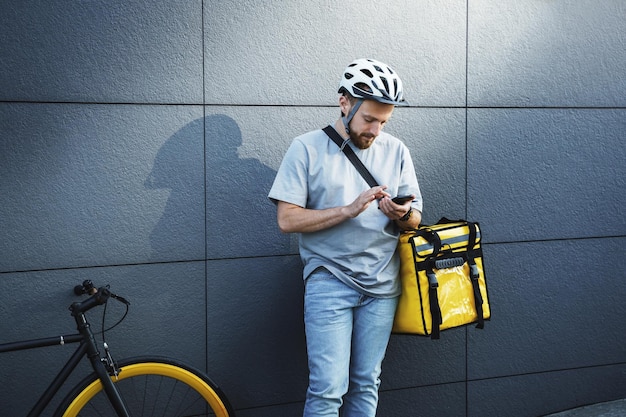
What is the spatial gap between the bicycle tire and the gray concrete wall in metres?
0.18

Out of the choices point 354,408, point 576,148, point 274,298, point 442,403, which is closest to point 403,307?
point 354,408

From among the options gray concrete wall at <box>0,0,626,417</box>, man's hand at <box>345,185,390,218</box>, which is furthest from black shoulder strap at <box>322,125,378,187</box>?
gray concrete wall at <box>0,0,626,417</box>

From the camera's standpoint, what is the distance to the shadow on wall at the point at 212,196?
396 centimetres

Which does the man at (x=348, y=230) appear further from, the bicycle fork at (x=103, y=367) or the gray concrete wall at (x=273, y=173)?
the bicycle fork at (x=103, y=367)

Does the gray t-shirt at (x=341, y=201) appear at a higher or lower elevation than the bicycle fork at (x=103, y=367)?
higher

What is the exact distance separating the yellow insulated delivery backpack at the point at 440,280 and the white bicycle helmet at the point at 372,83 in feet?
2.37

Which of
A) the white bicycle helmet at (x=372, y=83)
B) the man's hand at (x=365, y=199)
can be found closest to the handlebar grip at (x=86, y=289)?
the man's hand at (x=365, y=199)

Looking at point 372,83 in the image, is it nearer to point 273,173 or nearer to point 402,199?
point 402,199

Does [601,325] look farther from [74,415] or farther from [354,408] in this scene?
[74,415]

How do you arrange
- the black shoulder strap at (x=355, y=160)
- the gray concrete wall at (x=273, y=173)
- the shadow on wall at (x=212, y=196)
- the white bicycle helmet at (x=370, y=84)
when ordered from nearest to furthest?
1. the white bicycle helmet at (x=370, y=84)
2. the black shoulder strap at (x=355, y=160)
3. the gray concrete wall at (x=273, y=173)
4. the shadow on wall at (x=212, y=196)

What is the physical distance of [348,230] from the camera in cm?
348

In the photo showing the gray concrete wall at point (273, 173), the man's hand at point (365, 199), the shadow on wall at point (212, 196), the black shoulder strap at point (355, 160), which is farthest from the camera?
the shadow on wall at point (212, 196)

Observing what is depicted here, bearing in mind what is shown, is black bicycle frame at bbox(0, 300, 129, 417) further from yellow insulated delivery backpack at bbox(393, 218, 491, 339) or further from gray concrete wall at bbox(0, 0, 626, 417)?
yellow insulated delivery backpack at bbox(393, 218, 491, 339)

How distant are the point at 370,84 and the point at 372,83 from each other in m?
0.01
